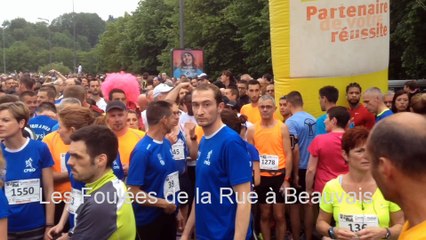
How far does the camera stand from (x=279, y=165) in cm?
741

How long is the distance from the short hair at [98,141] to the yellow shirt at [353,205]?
5.37ft

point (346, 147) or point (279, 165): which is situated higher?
point (346, 147)

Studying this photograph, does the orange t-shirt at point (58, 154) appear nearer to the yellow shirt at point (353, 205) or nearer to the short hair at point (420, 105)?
the yellow shirt at point (353, 205)

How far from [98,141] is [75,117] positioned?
1.55 metres

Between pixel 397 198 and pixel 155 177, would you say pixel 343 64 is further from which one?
pixel 397 198

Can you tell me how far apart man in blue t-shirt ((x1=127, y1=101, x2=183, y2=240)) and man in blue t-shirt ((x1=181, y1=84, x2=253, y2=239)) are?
0.67m

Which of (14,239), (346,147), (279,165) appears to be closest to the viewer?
(346,147)

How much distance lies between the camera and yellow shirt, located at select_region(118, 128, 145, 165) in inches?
231

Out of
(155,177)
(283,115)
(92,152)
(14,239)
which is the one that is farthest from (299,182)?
(92,152)

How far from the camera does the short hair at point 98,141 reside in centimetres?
373

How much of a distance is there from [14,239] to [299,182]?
3.72 metres

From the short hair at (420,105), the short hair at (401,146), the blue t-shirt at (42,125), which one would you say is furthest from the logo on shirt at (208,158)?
the blue t-shirt at (42,125)

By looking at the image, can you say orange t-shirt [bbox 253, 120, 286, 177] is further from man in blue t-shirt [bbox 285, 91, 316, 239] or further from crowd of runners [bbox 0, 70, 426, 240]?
man in blue t-shirt [bbox 285, 91, 316, 239]

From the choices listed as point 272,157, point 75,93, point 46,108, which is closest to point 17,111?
point 46,108
